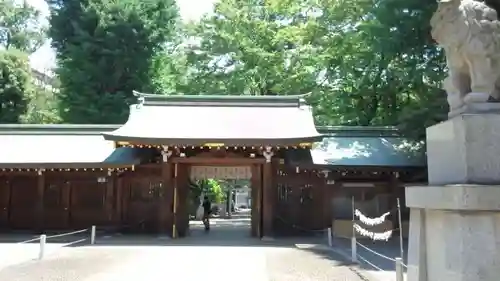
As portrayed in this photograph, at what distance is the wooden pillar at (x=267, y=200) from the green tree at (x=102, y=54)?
13904 mm

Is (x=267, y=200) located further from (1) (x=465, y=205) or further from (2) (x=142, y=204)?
(1) (x=465, y=205)

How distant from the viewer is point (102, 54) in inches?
1120

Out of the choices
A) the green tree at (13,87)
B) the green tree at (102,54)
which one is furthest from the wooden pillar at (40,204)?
the green tree at (13,87)

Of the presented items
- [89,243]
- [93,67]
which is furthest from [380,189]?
[93,67]

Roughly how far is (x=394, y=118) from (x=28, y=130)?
1659 cm

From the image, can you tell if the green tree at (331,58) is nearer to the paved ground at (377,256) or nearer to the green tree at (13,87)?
the paved ground at (377,256)

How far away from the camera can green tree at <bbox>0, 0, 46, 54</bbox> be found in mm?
36969

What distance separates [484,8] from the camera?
433 cm

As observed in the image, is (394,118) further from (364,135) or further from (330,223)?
(330,223)

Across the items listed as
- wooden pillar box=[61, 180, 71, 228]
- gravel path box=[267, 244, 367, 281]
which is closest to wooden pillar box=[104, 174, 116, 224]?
wooden pillar box=[61, 180, 71, 228]

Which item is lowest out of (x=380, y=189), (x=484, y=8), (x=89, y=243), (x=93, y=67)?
(x=89, y=243)

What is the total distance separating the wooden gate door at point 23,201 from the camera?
60.1ft

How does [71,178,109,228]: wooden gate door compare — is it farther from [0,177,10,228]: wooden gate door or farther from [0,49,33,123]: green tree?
[0,49,33,123]: green tree

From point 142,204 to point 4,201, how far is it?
5452 mm
